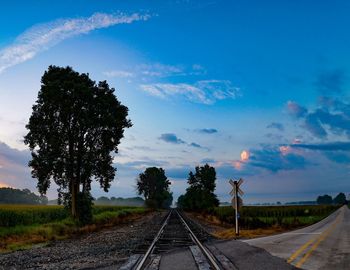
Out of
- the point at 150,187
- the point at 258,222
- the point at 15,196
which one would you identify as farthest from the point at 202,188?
the point at 15,196

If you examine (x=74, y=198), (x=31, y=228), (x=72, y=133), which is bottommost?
(x=31, y=228)

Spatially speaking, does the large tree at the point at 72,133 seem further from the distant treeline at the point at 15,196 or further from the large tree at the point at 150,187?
the distant treeline at the point at 15,196

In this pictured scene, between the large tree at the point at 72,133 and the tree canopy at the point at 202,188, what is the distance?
61.2 m

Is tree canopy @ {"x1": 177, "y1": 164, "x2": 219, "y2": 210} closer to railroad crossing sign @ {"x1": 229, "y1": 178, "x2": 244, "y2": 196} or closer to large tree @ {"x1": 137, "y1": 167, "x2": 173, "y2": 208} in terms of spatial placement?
large tree @ {"x1": 137, "y1": 167, "x2": 173, "y2": 208}

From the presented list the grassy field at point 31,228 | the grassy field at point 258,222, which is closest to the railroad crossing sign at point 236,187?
the grassy field at point 258,222

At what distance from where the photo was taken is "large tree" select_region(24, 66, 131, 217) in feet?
114

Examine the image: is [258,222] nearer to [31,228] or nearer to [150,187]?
[31,228]

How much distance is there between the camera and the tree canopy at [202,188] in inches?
3834

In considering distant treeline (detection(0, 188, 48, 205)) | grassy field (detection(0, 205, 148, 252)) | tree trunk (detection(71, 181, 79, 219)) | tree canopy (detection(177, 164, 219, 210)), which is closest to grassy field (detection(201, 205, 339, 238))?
grassy field (detection(0, 205, 148, 252))

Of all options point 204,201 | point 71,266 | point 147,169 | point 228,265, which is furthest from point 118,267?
point 147,169

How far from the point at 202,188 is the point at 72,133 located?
2775 inches

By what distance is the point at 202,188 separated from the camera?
10281cm

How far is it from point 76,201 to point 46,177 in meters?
3.63

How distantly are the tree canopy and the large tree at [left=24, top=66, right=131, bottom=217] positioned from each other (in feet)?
201
